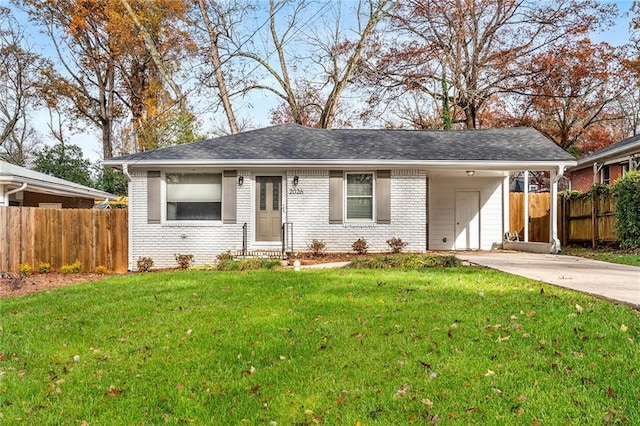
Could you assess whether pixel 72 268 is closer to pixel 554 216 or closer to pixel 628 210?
pixel 554 216

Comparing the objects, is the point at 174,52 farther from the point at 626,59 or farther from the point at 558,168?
the point at 626,59

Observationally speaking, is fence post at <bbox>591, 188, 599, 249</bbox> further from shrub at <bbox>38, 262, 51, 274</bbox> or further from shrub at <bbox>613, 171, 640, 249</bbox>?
shrub at <bbox>38, 262, 51, 274</bbox>

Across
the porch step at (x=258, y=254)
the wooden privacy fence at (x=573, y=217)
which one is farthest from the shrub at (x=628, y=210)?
the porch step at (x=258, y=254)

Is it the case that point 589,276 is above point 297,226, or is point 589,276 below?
below

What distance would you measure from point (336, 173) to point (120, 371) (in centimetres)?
925

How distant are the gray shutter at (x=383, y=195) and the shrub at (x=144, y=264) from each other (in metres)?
6.10

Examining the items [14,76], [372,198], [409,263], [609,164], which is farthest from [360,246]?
[14,76]

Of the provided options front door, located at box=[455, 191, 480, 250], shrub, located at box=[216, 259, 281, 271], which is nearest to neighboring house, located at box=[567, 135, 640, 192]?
front door, located at box=[455, 191, 480, 250]

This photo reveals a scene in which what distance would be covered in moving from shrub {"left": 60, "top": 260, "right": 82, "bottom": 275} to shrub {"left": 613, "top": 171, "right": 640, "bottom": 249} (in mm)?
14156

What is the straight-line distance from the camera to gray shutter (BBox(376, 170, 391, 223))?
41.3 ft

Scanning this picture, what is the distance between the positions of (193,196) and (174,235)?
116 cm

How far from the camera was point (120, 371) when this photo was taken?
12.7ft

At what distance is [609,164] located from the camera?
1830 cm

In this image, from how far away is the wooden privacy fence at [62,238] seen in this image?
11453mm
